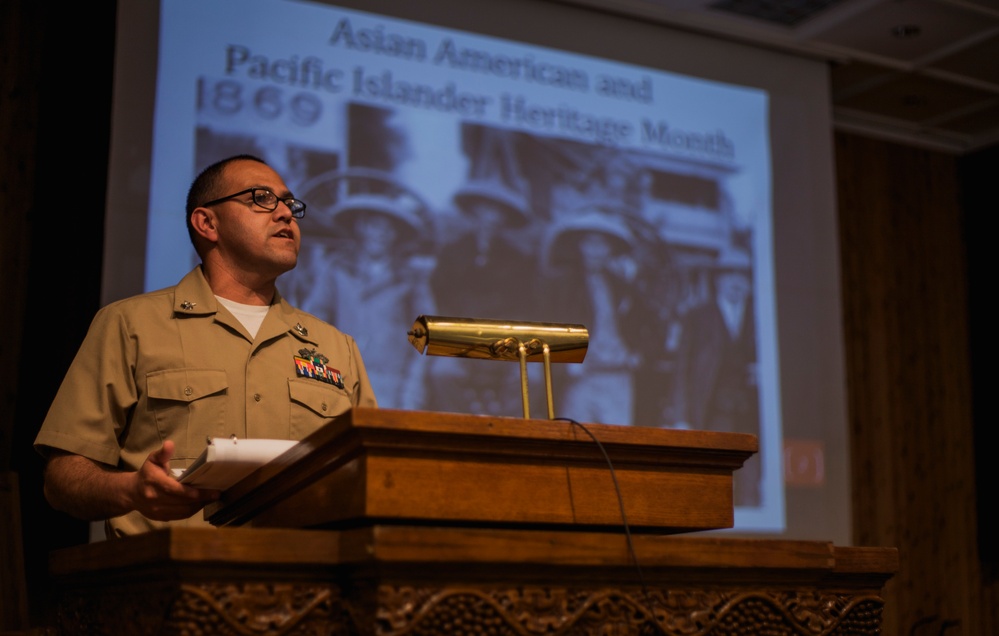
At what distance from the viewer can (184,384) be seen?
2.07 metres

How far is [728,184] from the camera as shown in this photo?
4809mm

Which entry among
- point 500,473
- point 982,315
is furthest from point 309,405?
point 982,315

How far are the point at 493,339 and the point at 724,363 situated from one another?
320 cm

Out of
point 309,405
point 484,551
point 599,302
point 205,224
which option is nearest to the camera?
point 484,551

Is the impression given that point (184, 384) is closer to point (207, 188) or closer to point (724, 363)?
point (207, 188)

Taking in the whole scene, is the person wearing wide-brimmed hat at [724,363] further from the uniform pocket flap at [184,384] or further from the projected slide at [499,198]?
the uniform pocket flap at [184,384]

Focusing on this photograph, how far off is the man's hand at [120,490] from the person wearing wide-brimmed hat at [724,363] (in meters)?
2.96

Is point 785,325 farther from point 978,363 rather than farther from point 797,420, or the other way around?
point 978,363

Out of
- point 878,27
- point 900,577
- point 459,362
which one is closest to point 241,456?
point 459,362

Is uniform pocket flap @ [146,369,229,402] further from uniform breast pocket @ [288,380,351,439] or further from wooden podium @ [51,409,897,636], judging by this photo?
wooden podium @ [51,409,897,636]

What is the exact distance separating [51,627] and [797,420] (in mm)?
3683

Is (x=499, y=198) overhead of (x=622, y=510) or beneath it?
overhead

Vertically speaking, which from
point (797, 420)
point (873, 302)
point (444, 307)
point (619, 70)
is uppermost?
point (619, 70)

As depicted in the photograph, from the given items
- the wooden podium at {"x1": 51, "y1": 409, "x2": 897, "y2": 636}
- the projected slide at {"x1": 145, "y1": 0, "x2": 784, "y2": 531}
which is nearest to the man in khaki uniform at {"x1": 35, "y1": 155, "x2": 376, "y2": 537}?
the wooden podium at {"x1": 51, "y1": 409, "x2": 897, "y2": 636}
